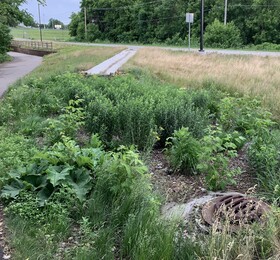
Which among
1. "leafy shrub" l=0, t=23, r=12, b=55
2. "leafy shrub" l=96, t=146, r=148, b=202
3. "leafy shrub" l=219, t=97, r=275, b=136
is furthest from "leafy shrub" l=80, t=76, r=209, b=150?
"leafy shrub" l=0, t=23, r=12, b=55

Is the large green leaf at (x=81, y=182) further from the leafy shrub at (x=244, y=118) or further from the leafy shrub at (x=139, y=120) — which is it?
the leafy shrub at (x=244, y=118)

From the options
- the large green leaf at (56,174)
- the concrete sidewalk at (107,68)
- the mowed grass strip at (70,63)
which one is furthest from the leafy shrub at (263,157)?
the mowed grass strip at (70,63)

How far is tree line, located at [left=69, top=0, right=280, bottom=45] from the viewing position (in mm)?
53188

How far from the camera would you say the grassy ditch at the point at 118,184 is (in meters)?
3.04

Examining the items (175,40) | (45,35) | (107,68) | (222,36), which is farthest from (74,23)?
(107,68)

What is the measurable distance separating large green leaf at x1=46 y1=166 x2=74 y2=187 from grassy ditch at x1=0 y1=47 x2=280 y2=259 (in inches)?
0.4

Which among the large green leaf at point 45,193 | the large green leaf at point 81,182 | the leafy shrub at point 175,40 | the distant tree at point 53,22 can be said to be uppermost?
the distant tree at point 53,22

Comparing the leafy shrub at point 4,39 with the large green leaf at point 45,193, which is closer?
the large green leaf at point 45,193

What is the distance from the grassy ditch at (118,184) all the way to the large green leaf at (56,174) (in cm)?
1

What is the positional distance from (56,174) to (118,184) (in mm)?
631

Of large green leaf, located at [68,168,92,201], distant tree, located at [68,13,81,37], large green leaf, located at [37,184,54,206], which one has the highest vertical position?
distant tree, located at [68,13,81,37]

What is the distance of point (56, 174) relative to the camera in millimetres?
3836

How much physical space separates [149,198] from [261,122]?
295 cm

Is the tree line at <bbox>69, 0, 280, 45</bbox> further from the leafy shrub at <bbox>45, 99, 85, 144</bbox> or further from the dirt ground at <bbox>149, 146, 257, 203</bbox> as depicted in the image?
the dirt ground at <bbox>149, 146, 257, 203</bbox>
